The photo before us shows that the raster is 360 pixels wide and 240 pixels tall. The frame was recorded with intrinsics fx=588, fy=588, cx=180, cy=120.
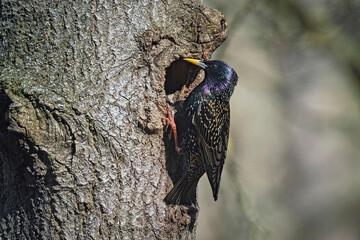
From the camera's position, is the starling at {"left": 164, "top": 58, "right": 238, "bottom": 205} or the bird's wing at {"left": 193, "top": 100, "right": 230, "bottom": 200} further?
the bird's wing at {"left": 193, "top": 100, "right": 230, "bottom": 200}

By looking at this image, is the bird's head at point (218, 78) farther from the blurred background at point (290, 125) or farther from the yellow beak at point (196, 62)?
the blurred background at point (290, 125)

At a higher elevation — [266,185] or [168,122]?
[168,122]

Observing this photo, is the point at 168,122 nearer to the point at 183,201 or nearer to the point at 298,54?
the point at 183,201

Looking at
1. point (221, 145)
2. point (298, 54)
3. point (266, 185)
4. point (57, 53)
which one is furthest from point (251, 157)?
point (57, 53)

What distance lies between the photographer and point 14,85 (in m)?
3.32

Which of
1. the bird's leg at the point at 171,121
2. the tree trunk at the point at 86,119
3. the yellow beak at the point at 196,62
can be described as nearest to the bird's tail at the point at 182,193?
the tree trunk at the point at 86,119

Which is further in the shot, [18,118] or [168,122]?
[168,122]

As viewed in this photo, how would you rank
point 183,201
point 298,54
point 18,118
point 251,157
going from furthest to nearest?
1. point 251,157
2. point 298,54
3. point 183,201
4. point 18,118

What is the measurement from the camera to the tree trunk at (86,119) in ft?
10.9

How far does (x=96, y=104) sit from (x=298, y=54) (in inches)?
127

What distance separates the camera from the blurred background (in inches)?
223

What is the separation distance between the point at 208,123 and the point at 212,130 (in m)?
0.06

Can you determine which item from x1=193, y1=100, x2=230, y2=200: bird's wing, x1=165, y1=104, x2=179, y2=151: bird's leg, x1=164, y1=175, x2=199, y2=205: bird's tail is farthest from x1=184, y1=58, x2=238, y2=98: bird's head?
x1=164, y1=175, x2=199, y2=205: bird's tail

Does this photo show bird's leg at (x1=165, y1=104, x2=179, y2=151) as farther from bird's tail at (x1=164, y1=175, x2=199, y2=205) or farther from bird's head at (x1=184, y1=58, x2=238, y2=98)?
bird's head at (x1=184, y1=58, x2=238, y2=98)
